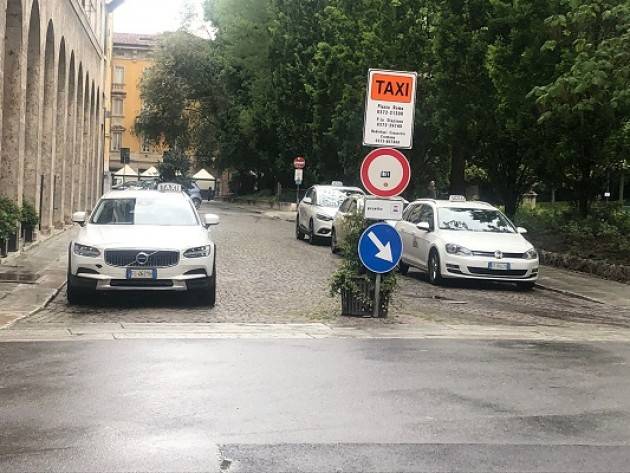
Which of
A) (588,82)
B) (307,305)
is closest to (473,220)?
(588,82)

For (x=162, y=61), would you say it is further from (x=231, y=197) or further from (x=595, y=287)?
(x=595, y=287)

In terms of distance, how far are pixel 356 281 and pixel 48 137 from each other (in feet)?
48.7

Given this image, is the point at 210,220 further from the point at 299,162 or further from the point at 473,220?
the point at 299,162

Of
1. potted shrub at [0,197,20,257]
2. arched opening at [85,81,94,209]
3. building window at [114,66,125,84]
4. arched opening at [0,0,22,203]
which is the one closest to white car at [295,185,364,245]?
arched opening at [0,0,22,203]

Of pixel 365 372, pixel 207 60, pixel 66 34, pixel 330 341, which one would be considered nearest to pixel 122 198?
pixel 330 341

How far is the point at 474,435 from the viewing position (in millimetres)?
5996

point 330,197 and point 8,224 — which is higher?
point 330,197

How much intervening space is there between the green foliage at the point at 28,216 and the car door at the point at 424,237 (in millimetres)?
8414

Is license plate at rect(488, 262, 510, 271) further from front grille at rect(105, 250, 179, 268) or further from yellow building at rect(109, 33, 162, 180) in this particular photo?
yellow building at rect(109, 33, 162, 180)

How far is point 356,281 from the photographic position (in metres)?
12.1

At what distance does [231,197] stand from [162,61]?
1202cm

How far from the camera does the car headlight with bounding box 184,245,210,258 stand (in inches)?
488

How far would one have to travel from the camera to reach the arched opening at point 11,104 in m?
19.1

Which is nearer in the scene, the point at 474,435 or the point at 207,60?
the point at 474,435
